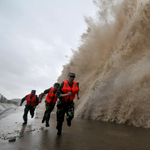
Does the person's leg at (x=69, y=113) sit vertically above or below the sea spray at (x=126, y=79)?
below

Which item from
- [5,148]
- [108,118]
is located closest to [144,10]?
[108,118]

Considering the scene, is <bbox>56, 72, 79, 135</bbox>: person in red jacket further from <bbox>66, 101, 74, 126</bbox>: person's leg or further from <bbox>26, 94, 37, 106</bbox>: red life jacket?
<bbox>26, 94, 37, 106</bbox>: red life jacket

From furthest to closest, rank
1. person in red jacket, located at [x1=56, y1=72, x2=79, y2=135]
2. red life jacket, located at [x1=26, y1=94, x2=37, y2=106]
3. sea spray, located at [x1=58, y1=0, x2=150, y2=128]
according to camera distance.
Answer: red life jacket, located at [x1=26, y1=94, x2=37, y2=106]
sea spray, located at [x1=58, y1=0, x2=150, y2=128]
person in red jacket, located at [x1=56, y1=72, x2=79, y2=135]

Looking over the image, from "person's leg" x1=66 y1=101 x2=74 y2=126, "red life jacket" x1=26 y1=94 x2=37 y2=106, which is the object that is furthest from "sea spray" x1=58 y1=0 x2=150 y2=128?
"red life jacket" x1=26 y1=94 x2=37 y2=106

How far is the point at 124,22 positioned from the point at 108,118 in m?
7.67

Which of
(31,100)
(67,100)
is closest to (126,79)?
(67,100)

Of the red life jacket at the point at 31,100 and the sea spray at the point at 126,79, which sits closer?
the sea spray at the point at 126,79

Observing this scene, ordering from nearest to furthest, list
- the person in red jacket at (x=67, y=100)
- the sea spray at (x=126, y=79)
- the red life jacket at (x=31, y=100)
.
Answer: the person in red jacket at (x=67, y=100), the sea spray at (x=126, y=79), the red life jacket at (x=31, y=100)

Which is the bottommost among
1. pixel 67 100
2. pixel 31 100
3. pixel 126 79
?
pixel 67 100

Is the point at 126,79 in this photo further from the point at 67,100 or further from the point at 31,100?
the point at 31,100

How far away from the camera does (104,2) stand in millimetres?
13562

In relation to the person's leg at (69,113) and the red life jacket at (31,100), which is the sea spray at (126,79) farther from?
the red life jacket at (31,100)

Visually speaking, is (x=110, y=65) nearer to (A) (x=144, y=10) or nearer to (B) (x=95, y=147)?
(A) (x=144, y=10)

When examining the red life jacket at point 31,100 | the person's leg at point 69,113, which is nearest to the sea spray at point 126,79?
the person's leg at point 69,113
